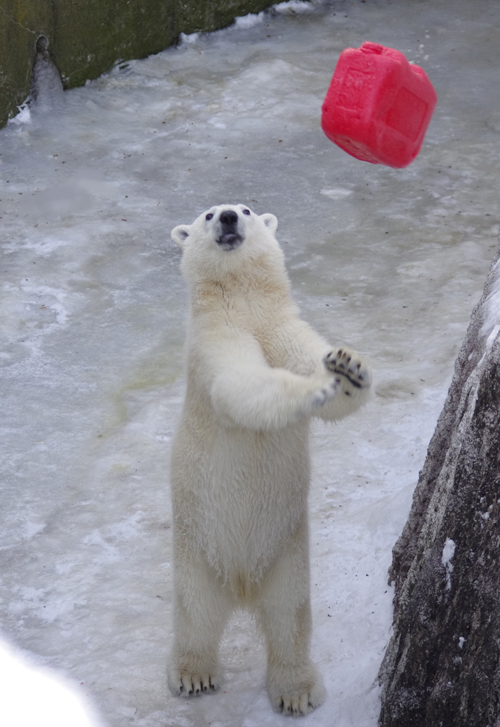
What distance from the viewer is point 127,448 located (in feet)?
13.3

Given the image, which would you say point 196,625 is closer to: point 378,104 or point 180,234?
point 180,234

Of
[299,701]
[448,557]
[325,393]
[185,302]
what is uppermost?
[325,393]

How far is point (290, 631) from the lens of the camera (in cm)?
264

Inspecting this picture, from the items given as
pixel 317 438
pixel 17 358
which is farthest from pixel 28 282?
pixel 317 438

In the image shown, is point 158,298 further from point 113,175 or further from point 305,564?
point 305,564

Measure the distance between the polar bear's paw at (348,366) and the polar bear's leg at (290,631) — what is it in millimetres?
710

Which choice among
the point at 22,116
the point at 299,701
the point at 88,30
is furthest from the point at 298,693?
the point at 88,30

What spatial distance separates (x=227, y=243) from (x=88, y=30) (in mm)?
5593

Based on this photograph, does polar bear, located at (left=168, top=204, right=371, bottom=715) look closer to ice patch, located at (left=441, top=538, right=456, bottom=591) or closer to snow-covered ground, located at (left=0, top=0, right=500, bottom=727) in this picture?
snow-covered ground, located at (left=0, top=0, right=500, bottom=727)

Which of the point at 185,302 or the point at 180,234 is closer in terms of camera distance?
the point at 180,234

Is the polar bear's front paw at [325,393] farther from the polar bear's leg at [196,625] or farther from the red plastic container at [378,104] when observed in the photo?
the red plastic container at [378,104]

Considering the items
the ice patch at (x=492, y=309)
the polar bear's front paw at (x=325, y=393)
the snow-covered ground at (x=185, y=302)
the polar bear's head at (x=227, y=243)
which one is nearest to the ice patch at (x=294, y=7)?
the snow-covered ground at (x=185, y=302)

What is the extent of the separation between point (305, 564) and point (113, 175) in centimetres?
444

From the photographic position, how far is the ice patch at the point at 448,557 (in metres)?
2.11
